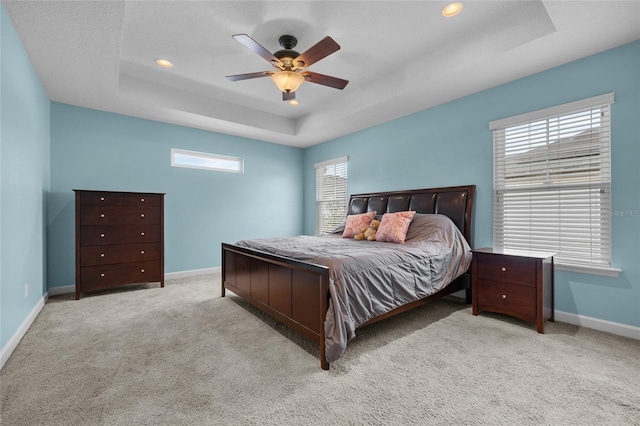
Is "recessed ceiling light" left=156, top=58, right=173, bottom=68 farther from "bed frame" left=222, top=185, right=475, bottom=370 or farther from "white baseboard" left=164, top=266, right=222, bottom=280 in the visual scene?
"white baseboard" left=164, top=266, right=222, bottom=280

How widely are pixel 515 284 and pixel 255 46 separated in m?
3.17

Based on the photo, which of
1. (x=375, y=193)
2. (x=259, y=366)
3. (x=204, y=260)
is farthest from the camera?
(x=204, y=260)

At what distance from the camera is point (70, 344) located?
2.36m

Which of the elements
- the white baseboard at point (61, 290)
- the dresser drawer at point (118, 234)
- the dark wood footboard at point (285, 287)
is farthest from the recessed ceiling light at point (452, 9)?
the white baseboard at point (61, 290)

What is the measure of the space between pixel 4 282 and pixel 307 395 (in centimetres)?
239

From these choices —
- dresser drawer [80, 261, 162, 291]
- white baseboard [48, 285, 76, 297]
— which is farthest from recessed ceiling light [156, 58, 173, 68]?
white baseboard [48, 285, 76, 297]

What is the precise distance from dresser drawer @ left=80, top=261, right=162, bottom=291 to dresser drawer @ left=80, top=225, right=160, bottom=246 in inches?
12.5

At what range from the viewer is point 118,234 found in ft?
12.6

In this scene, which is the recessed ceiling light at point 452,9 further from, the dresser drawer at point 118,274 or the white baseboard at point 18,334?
the dresser drawer at point 118,274

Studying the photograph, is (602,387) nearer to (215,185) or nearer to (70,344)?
(70,344)

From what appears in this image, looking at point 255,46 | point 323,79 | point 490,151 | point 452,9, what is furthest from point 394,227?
point 255,46

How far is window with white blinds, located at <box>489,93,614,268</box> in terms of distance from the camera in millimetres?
2668

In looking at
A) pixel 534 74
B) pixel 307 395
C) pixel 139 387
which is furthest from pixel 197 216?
pixel 534 74

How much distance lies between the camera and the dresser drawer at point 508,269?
2.64 metres
